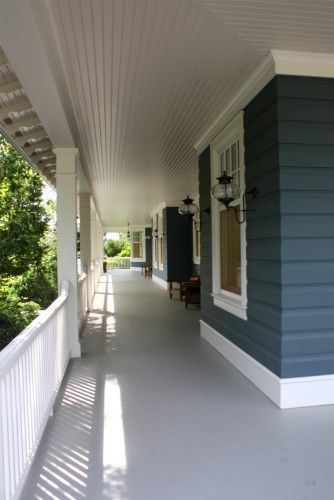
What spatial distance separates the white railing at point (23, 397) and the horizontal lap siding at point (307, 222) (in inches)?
72.1

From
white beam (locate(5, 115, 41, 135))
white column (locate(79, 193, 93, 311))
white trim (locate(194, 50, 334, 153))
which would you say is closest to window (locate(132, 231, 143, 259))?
white column (locate(79, 193, 93, 311))

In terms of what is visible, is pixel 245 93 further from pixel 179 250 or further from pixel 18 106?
pixel 179 250

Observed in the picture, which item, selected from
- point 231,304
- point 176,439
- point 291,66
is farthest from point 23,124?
point 176,439

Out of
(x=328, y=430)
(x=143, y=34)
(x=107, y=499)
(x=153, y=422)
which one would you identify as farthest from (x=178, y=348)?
(x=143, y=34)

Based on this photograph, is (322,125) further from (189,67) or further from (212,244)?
(212,244)

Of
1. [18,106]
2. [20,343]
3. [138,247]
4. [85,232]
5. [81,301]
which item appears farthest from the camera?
[138,247]

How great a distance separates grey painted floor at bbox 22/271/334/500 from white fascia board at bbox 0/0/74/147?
8.40ft

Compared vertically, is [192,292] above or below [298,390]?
above

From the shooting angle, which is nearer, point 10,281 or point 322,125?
point 322,125

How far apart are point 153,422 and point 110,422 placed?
0.32 meters

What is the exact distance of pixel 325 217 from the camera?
3271 mm

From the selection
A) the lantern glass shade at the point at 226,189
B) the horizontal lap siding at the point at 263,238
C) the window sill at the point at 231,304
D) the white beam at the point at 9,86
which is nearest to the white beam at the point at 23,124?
the white beam at the point at 9,86

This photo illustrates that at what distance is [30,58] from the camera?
2.66 meters

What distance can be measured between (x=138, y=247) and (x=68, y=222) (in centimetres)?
1872
